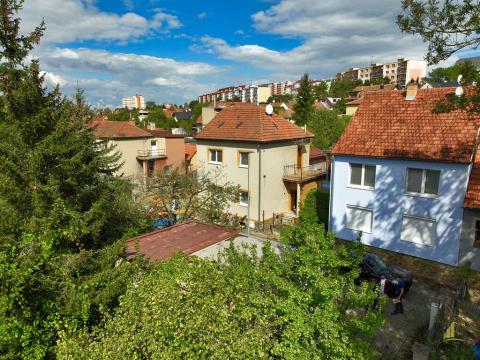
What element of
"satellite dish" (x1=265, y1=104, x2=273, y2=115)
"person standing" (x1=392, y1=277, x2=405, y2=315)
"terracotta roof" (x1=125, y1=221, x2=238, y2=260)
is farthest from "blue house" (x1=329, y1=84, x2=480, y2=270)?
"terracotta roof" (x1=125, y1=221, x2=238, y2=260)

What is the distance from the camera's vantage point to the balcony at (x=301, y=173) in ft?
78.4

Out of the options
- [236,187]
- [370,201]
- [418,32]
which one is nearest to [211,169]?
[236,187]

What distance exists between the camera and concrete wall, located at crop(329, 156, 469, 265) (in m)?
15.1

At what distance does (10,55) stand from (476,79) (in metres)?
14.2

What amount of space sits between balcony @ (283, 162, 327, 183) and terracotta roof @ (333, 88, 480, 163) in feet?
18.9

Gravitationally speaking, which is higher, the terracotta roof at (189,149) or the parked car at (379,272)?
the terracotta roof at (189,149)

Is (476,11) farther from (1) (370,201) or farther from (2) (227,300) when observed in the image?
(1) (370,201)

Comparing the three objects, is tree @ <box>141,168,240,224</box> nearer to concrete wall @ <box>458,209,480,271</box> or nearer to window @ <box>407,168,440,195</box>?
window @ <box>407,168,440,195</box>

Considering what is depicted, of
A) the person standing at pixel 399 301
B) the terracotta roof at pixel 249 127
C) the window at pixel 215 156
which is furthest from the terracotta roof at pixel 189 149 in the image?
the person standing at pixel 399 301

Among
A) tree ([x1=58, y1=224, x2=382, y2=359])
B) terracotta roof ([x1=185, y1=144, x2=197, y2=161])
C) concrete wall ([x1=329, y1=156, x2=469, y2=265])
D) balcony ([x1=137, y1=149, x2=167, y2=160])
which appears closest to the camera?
tree ([x1=58, y1=224, x2=382, y2=359])

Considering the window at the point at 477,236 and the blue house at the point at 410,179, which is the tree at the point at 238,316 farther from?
the window at the point at 477,236

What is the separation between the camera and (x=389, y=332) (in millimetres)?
11023

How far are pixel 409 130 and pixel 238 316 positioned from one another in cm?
1513

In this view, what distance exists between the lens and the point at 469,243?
1494 cm
